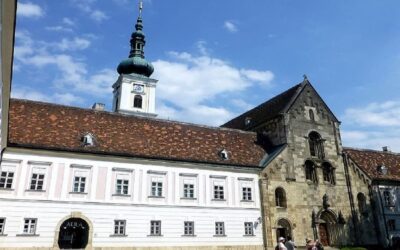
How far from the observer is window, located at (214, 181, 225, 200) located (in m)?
33.5

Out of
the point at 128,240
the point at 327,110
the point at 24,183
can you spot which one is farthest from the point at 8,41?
the point at 327,110

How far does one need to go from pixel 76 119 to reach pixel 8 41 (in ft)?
74.8

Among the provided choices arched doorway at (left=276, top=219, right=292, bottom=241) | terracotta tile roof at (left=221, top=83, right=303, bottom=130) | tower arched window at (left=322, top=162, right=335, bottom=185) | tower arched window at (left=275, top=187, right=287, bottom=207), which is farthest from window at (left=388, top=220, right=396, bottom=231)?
terracotta tile roof at (left=221, top=83, right=303, bottom=130)

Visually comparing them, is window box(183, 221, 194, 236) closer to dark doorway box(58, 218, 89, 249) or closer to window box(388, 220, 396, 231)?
dark doorway box(58, 218, 89, 249)

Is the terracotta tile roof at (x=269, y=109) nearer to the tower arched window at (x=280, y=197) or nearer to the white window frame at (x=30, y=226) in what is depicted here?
the tower arched window at (x=280, y=197)

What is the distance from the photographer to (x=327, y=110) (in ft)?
142

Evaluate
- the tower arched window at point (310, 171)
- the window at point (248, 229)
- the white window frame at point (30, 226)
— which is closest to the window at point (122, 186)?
the white window frame at point (30, 226)

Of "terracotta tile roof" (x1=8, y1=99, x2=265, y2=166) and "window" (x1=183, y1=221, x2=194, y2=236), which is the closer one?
"terracotta tile roof" (x1=8, y1=99, x2=265, y2=166)

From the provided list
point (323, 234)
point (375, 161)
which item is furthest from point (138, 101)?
point (323, 234)

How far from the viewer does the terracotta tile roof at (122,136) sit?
96.9ft

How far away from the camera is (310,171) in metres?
39.3

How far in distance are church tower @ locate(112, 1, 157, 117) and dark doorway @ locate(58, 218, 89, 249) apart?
37.2 m

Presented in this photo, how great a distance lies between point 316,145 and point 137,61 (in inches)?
1603

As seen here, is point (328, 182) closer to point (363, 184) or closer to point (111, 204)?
point (363, 184)
